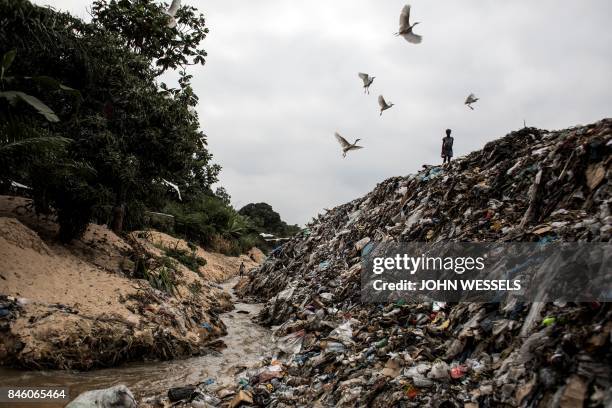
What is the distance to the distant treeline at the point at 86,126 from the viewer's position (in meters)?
5.91

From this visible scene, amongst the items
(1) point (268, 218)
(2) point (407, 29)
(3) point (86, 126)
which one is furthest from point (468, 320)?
(1) point (268, 218)

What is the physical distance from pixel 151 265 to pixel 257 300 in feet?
10.5

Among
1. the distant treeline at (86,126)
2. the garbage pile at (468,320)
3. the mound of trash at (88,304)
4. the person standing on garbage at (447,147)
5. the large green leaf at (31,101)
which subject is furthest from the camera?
the person standing on garbage at (447,147)

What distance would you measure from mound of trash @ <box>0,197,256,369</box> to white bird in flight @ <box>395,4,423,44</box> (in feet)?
18.5

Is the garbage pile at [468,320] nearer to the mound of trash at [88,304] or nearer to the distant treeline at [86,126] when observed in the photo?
the mound of trash at [88,304]

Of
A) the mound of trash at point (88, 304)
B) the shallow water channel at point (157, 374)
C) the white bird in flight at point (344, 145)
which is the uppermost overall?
the white bird in flight at point (344, 145)

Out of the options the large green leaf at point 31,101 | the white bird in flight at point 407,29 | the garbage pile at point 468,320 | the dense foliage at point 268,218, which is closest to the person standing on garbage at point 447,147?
the garbage pile at point 468,320

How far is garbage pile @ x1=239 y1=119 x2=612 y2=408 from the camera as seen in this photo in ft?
8.78

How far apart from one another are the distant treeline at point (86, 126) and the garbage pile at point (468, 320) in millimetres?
3521

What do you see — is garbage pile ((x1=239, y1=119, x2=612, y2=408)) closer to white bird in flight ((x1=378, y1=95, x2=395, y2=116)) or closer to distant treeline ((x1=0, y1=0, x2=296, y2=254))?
white bird in flight ((x1=378, y1=95, x2=395, y2=116))

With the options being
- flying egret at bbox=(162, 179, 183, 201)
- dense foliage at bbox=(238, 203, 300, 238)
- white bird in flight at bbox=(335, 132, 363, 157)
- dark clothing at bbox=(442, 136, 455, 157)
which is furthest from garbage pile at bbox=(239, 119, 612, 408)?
dense foliage at bbox=(238, 203, 300, 238)

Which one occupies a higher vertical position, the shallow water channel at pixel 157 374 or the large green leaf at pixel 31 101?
the large green leaf at pixel 31 101

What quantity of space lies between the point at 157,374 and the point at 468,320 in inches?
146

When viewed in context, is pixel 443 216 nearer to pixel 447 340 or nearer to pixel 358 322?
pixel 358 322
